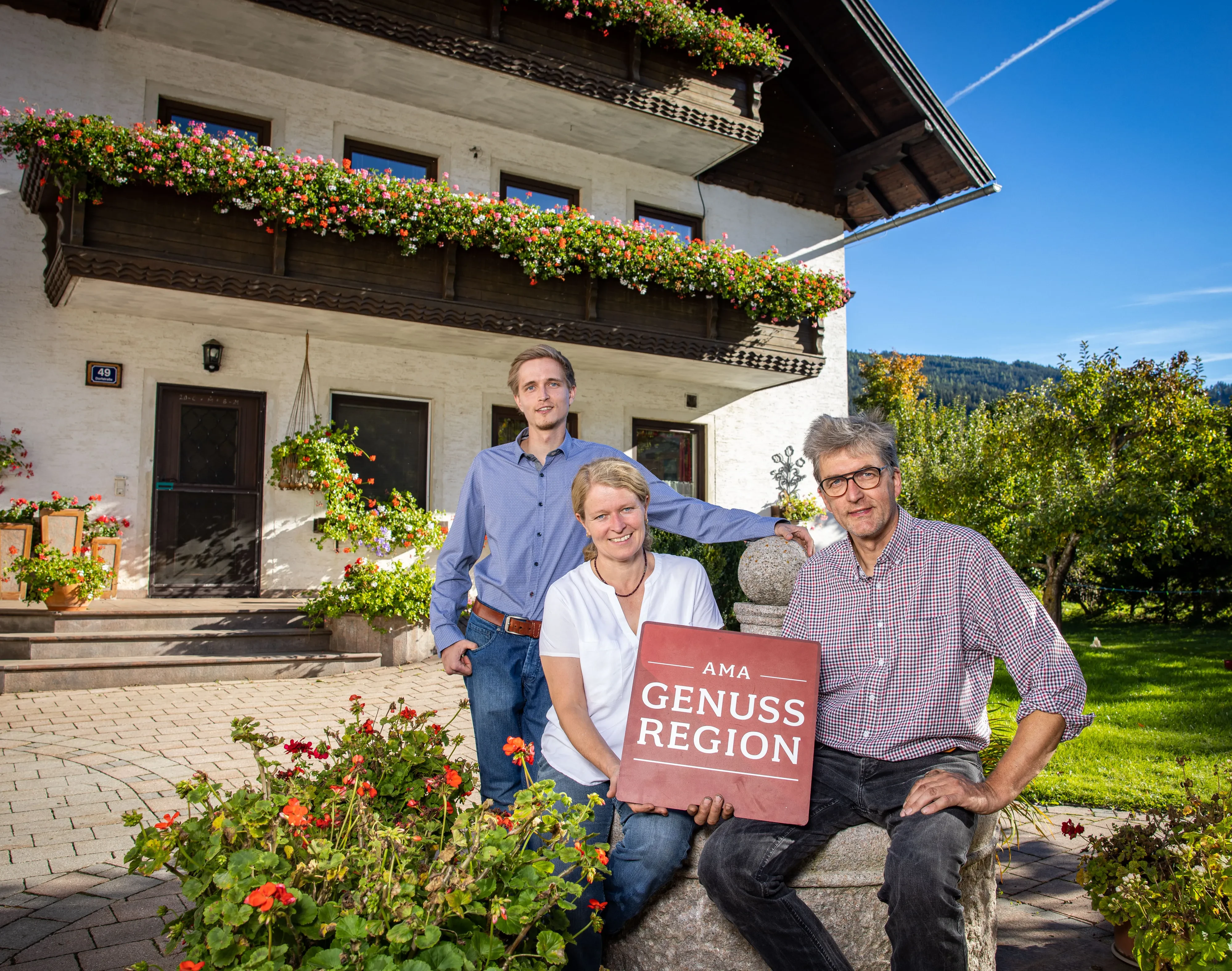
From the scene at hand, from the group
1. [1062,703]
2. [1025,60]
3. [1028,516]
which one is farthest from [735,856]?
[1025,60]

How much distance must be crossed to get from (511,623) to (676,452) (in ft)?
33.0

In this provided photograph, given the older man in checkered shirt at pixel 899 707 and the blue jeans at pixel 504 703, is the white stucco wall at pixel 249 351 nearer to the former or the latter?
the blue jeans at pixel 504 703

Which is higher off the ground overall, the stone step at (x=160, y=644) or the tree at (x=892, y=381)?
the tree at (x=892, y=381)

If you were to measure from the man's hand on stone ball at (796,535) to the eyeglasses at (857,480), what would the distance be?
1.27 ft

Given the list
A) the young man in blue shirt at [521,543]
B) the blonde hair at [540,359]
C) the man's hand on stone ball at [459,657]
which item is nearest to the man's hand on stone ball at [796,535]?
the young man in blue shirt at [521,543]

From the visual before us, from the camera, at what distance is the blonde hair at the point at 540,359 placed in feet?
9.98

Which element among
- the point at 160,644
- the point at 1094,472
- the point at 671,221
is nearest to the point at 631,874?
the point at 160,644

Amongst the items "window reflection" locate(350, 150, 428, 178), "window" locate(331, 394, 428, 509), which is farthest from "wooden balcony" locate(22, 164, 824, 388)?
"window reflection" locate(350, 150, 428, 178)

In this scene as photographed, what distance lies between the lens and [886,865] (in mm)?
2184

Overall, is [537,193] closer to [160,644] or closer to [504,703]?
[160,644]

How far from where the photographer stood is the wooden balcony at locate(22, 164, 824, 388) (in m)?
7.79

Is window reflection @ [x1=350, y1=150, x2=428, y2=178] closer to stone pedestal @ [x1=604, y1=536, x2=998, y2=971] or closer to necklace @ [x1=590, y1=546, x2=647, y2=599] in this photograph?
necklace @ [x1=590, y1=546, x2=647, y2=599]

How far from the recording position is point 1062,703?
2182 millimetres

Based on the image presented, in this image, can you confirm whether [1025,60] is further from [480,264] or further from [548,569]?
[548,569]
